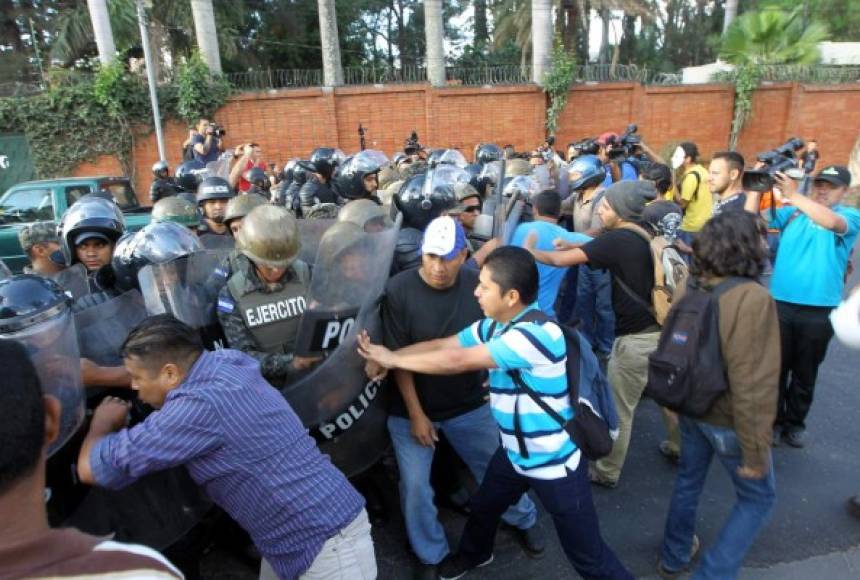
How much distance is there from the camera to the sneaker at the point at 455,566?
2.83 metres

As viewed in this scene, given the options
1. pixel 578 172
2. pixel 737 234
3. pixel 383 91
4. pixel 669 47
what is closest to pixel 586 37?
pixel 669 47

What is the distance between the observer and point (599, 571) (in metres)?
2.36

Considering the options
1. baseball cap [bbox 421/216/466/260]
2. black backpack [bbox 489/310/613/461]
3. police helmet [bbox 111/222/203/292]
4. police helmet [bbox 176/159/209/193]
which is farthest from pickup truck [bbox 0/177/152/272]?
black backpack [bbox 489/310/613/461]

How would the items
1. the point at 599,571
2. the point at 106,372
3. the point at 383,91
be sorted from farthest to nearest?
the point at 383,91
the point at 599,571
the point at 106,372

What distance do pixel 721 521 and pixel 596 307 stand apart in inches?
97.4

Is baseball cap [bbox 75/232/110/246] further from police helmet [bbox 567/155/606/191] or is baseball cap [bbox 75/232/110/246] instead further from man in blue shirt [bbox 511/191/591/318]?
police helmet [bbox 567/155/606/191]

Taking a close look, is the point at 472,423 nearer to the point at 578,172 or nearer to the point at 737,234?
the point at 737,234

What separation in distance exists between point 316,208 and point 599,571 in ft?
11.4

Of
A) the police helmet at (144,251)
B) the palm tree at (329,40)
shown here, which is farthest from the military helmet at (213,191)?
the palm tree at (329,40)

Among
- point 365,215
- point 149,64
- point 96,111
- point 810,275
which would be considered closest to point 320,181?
point 365,215

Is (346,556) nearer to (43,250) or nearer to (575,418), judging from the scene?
(575,418)

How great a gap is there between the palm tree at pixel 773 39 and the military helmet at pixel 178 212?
2043 centimetres

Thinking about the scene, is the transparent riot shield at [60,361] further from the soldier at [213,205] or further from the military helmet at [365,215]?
the soldier at [213,205]

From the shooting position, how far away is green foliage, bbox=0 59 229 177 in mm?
14352
